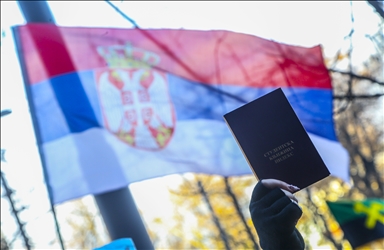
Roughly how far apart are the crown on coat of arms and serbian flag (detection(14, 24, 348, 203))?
0.01 m

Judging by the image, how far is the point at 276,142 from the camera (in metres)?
2.38

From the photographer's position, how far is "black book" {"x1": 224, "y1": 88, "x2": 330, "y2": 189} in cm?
234

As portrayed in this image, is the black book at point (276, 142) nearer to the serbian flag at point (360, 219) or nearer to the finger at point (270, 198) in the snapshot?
the finger at point (270, 198)

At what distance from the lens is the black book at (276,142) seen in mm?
2344

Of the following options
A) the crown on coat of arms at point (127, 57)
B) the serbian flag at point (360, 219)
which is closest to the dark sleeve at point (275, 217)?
the crown on coat of arms at point (127, 57)

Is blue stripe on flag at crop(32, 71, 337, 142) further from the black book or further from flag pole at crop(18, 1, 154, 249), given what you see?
the black book

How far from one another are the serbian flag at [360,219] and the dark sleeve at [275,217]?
6.67 metres

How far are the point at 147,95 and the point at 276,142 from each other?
11.3 feet

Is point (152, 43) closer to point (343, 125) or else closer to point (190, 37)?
point (190, 37)

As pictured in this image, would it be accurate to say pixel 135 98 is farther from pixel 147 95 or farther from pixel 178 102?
pixel 178 102

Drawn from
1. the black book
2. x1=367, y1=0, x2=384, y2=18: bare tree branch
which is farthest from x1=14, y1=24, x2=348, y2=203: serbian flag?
the black book

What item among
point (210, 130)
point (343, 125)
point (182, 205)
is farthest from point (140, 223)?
point (343, 125)

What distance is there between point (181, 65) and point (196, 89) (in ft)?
1.08

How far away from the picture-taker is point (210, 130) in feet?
20.0
